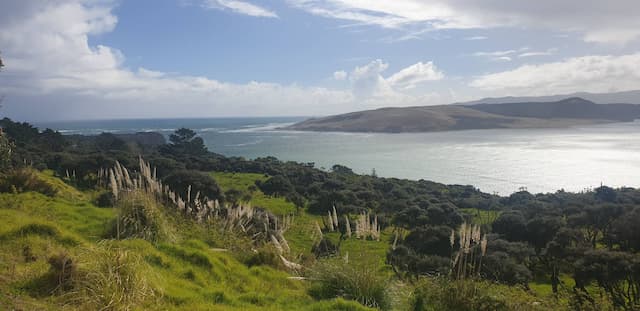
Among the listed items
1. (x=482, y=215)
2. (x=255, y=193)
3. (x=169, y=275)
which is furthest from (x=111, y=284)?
(x=482, y=215)

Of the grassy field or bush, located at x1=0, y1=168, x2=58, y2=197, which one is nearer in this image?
the grassy field

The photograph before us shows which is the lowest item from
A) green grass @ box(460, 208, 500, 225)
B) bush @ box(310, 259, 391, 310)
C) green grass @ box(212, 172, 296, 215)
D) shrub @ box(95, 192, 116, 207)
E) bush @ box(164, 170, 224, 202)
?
green grass @ box(460, 208, 500, 225)

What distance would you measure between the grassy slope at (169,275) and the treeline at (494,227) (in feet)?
9.45

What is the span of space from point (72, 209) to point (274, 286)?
779 cm

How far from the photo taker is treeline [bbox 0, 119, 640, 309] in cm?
1405

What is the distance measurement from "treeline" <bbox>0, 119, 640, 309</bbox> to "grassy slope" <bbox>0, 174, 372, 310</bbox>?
288 cm

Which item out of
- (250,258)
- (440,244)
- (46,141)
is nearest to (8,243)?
(250,258)

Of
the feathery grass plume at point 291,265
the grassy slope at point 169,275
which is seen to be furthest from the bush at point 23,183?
the feathery grass plume at point 291,265

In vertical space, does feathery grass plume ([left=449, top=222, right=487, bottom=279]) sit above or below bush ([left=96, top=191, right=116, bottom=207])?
above

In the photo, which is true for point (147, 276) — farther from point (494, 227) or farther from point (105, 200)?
point (494, 227)

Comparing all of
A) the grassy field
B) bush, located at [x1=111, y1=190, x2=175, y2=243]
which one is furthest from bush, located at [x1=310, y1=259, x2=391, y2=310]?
bush, located at [x1=111, y1=190, x2=175, y2=243]

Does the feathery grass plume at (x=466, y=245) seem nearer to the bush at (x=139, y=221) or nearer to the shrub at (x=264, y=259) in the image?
the shrub at (x=264, y=259)

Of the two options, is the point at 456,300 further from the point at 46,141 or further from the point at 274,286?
the point at 46,141

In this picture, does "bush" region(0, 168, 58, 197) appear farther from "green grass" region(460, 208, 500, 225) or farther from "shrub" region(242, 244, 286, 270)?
"green grass" region(460, 208, 500, 225)
